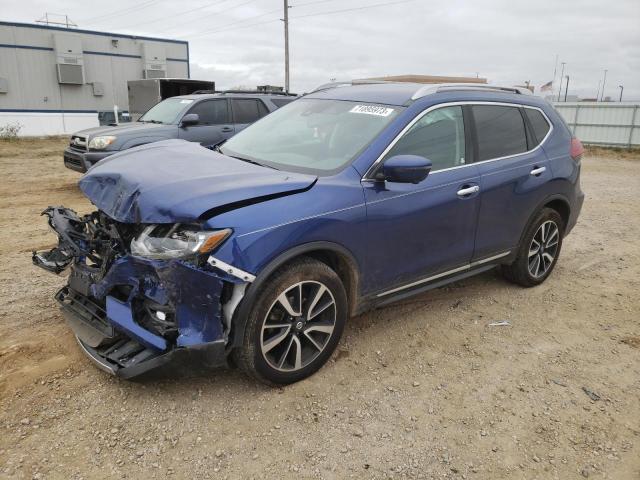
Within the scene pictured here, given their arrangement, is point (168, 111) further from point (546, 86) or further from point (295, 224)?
point (546, 86)

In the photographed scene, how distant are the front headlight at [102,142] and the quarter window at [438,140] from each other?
6.46 meters

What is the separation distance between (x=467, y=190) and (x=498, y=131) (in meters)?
0.77

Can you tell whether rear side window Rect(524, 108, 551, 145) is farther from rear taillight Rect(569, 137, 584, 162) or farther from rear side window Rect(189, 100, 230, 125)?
rear side window Rect(189, 100, 230, 125)

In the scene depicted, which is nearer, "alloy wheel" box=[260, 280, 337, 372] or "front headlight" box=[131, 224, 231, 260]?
"front headlight" box=[131, 224, 231, 260]

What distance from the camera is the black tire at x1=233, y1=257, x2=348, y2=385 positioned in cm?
286

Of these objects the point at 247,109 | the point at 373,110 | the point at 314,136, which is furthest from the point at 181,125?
the point at 373,110

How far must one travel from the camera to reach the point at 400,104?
11.9 feet

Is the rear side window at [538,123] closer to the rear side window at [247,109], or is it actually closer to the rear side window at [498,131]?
the rear side window at [498,131]

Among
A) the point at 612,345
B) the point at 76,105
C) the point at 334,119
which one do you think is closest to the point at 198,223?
the point at 334,119

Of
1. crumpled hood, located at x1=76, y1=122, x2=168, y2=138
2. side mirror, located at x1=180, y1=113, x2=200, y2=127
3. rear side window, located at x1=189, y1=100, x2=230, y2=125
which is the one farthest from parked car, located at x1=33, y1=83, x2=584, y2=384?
rear side window, located at x1=189, y1=100, x2=230, y2=125

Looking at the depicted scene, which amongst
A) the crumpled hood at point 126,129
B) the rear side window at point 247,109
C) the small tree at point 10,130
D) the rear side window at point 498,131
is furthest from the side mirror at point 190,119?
the small tree at point 10,130

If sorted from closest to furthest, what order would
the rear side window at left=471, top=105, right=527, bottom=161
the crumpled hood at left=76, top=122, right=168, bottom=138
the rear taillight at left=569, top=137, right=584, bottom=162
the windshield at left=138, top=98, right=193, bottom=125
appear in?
the rear side window at left=471, top=105, right=527, bottom=161, the rear taillight at left=569, top=137, right=584, bottom=162, the crumpled hood at left=76, top=122, right=168, bottom=138, the windshield at left=138, top=98, right=193, bottom=125

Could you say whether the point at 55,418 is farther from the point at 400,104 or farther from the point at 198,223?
the point at 400,104

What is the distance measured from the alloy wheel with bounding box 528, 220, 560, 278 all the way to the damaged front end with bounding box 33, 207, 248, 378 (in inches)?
126
